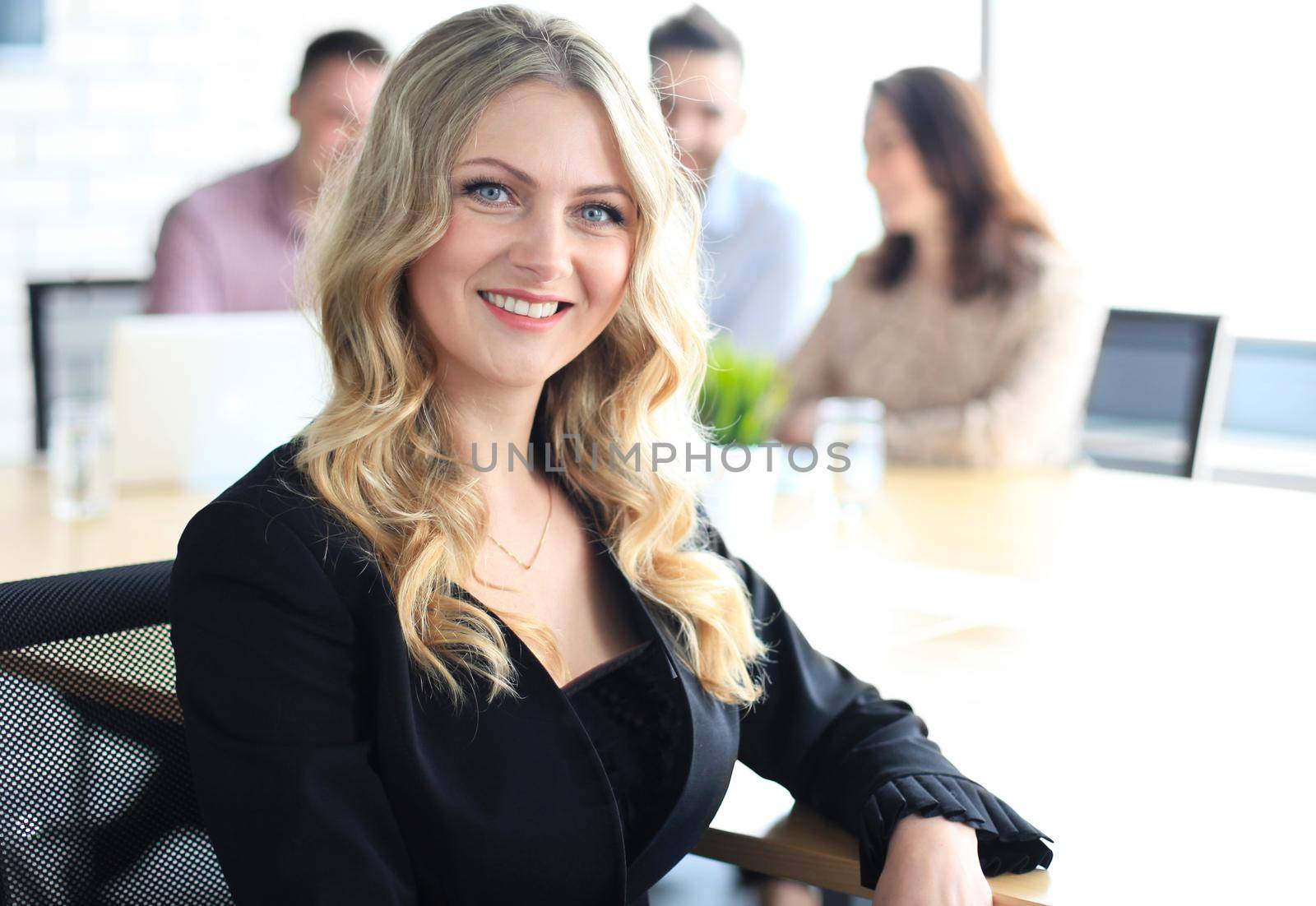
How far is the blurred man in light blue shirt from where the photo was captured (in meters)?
3.48

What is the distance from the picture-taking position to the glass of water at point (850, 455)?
7.18 feet

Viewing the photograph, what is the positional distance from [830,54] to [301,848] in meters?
4.42

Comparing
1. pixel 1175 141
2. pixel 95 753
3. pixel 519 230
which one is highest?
pixel 1175 141

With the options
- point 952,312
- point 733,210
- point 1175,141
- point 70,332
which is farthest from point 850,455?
point 1175,141

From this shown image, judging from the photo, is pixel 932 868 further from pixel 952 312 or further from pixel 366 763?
pixel 952 312

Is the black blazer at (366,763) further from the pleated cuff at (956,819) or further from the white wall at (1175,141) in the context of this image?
the white wall at (1175,141)

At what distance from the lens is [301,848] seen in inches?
36.1

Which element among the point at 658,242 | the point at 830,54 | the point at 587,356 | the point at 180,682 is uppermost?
the point at 830,54

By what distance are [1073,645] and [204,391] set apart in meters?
1.38

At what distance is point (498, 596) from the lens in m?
1.17

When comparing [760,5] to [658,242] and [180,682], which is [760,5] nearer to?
[658,242]

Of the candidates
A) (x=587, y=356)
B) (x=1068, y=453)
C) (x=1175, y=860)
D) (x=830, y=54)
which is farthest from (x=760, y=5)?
(x=1175, y=860)

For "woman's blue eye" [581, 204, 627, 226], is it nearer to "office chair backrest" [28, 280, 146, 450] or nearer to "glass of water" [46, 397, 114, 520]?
"glass of water" [46, 397, 114, 520]

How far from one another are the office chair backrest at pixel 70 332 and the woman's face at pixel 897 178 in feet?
5.75
